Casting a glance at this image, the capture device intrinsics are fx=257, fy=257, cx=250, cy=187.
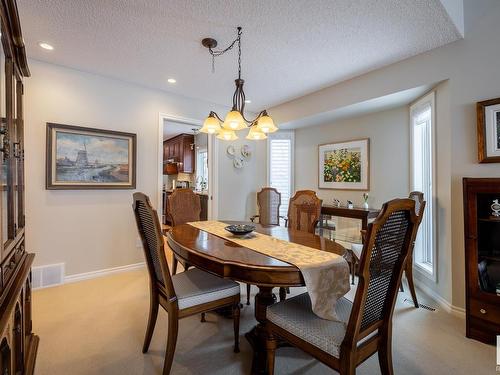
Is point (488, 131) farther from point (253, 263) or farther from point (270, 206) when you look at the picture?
point (270, 206)

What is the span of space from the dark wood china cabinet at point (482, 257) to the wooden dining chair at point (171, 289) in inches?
71.1

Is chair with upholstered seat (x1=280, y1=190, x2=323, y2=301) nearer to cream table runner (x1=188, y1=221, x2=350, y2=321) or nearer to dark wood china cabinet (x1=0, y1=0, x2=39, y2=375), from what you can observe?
cream table runner (x1=188, y1=221, x2=350, y2=321)

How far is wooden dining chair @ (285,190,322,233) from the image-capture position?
2721 millimetres

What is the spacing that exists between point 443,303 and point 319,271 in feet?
6.52

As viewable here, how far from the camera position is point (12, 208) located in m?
1.37

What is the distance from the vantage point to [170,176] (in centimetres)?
804

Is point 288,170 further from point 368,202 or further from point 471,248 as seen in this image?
point 471,248

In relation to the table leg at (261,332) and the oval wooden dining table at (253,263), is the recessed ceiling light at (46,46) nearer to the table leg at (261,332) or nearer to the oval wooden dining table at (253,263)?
the oval wooden dining table at (253,263)

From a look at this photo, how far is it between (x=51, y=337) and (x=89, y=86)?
2630mm

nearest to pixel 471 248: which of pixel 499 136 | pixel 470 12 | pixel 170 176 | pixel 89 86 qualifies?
pixel 499 136

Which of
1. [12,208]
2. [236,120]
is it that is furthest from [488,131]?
[12,208]

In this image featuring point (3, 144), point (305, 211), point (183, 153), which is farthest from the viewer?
point (183, 153)

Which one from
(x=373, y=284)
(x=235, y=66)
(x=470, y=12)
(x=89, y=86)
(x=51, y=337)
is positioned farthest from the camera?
(x=89, y=86)

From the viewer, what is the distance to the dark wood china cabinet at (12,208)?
41.8 inches
